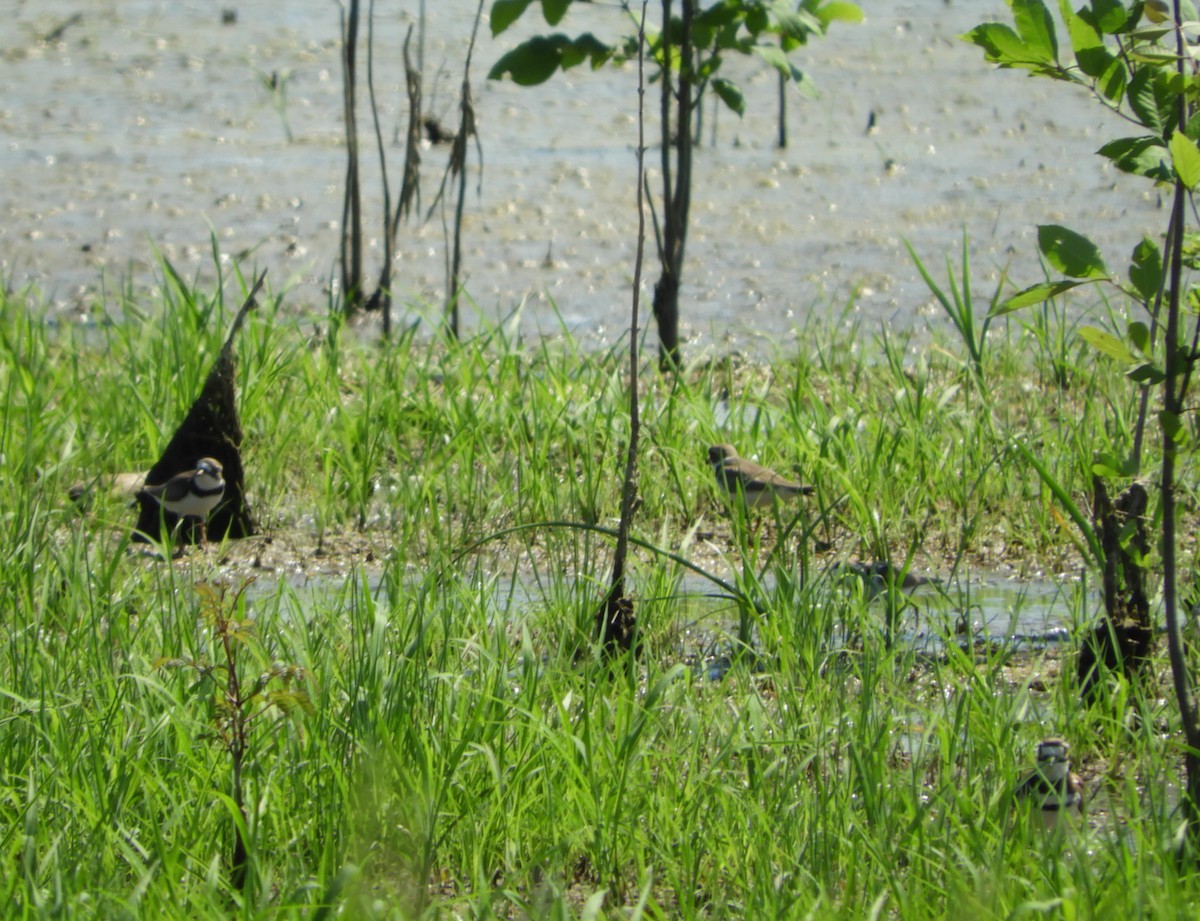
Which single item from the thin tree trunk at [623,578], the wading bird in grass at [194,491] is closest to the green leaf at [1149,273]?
the thin tree trunk at [623,578]

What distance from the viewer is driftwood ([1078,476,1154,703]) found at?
2.80 metres

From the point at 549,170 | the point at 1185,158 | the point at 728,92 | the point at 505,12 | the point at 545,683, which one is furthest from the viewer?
the point at 549,170

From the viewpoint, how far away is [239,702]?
2.17 m

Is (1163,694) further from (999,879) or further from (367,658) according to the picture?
(367,658)

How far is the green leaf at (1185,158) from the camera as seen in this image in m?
2.11

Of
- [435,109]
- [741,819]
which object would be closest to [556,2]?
[741,819]

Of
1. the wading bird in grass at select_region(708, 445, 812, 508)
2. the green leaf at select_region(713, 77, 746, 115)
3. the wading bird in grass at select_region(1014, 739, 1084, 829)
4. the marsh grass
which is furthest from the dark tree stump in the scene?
the wading bird in grass at select_region(1014, 739, 1084, 829)

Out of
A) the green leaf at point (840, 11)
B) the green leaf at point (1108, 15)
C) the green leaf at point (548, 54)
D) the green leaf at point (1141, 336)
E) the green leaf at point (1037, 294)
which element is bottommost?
the green leaf at point (1141, 336)

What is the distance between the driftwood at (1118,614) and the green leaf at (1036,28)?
834mm

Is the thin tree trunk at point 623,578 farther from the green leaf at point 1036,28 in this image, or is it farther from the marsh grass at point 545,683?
the green leaf at point 1036,28

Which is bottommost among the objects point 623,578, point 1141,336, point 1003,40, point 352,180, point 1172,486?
point 623,578

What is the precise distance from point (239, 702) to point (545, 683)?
2.63 ft

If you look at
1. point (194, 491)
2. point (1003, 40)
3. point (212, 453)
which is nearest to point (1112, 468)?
point (1003, 40)

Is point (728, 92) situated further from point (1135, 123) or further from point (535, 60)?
point (1135, 123)
